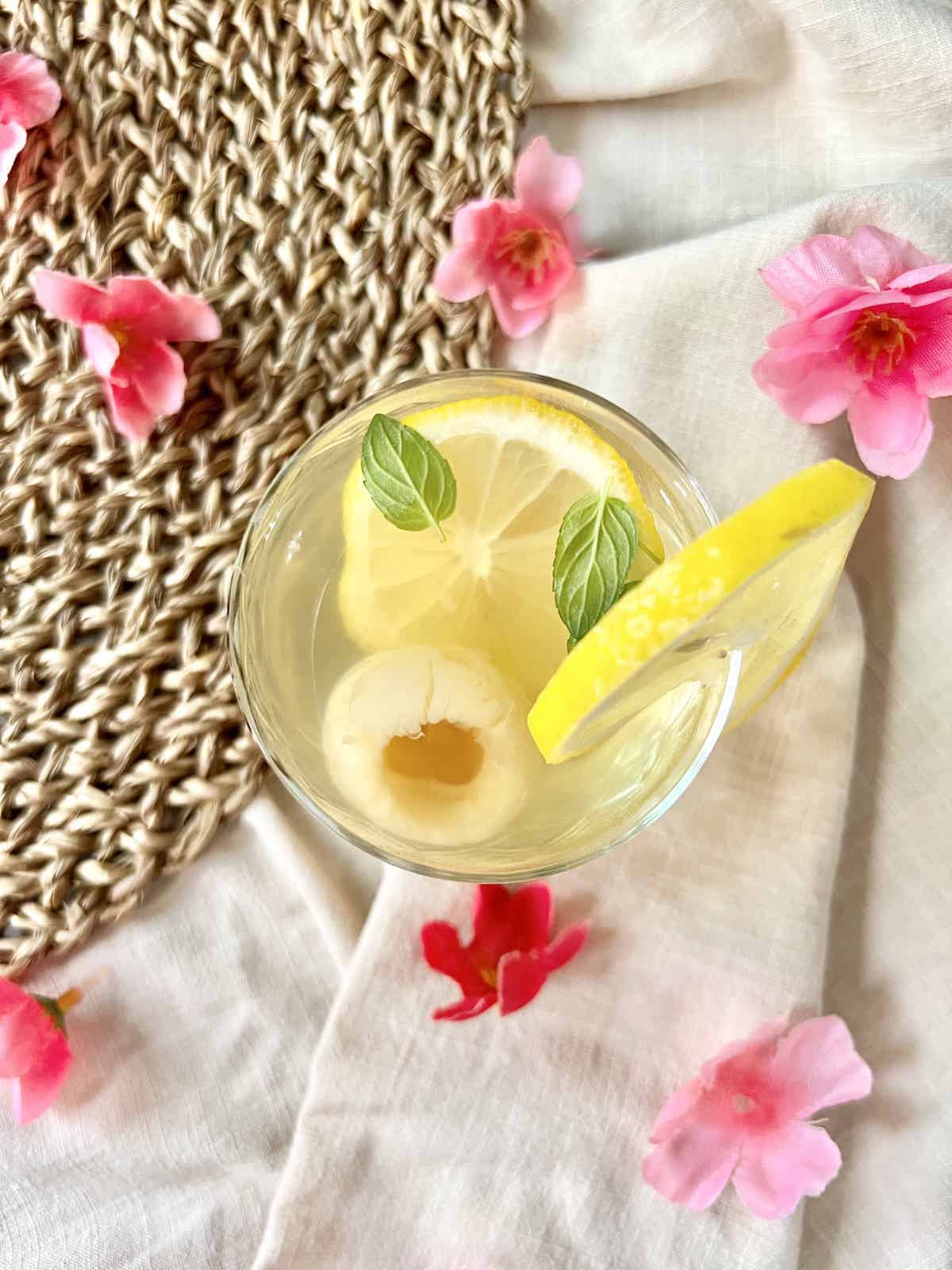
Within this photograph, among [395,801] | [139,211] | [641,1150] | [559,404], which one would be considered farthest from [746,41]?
[641,1150]

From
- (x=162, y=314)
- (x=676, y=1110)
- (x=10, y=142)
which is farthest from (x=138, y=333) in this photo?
(x=676, y=1110)

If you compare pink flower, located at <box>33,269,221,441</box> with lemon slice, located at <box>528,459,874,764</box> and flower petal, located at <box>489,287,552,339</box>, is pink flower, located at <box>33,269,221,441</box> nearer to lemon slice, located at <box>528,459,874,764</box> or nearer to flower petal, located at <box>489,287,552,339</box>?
flower petal, located at <box>489,287,552,339</box>

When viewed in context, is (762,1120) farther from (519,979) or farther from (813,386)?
(813,386)

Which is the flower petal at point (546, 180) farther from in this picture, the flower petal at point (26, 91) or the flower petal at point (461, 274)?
the flower petal at point (26, 91)

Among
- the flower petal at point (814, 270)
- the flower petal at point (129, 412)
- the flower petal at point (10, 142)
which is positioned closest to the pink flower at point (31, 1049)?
the flower petal at point (129, 412)

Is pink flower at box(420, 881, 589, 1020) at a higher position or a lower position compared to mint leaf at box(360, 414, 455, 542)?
lower

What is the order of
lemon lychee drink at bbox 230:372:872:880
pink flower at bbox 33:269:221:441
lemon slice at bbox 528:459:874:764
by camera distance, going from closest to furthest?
lemon slice at bbox 528:459:874:764, lemon lychee drink at bbox 230:372:872:880, pink flower at bbox 33:269:221:441

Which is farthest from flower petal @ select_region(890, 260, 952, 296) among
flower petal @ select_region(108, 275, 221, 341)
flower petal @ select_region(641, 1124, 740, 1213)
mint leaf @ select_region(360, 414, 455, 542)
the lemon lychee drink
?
flower petal @ select_region(641, 1124, 740, 1213)
